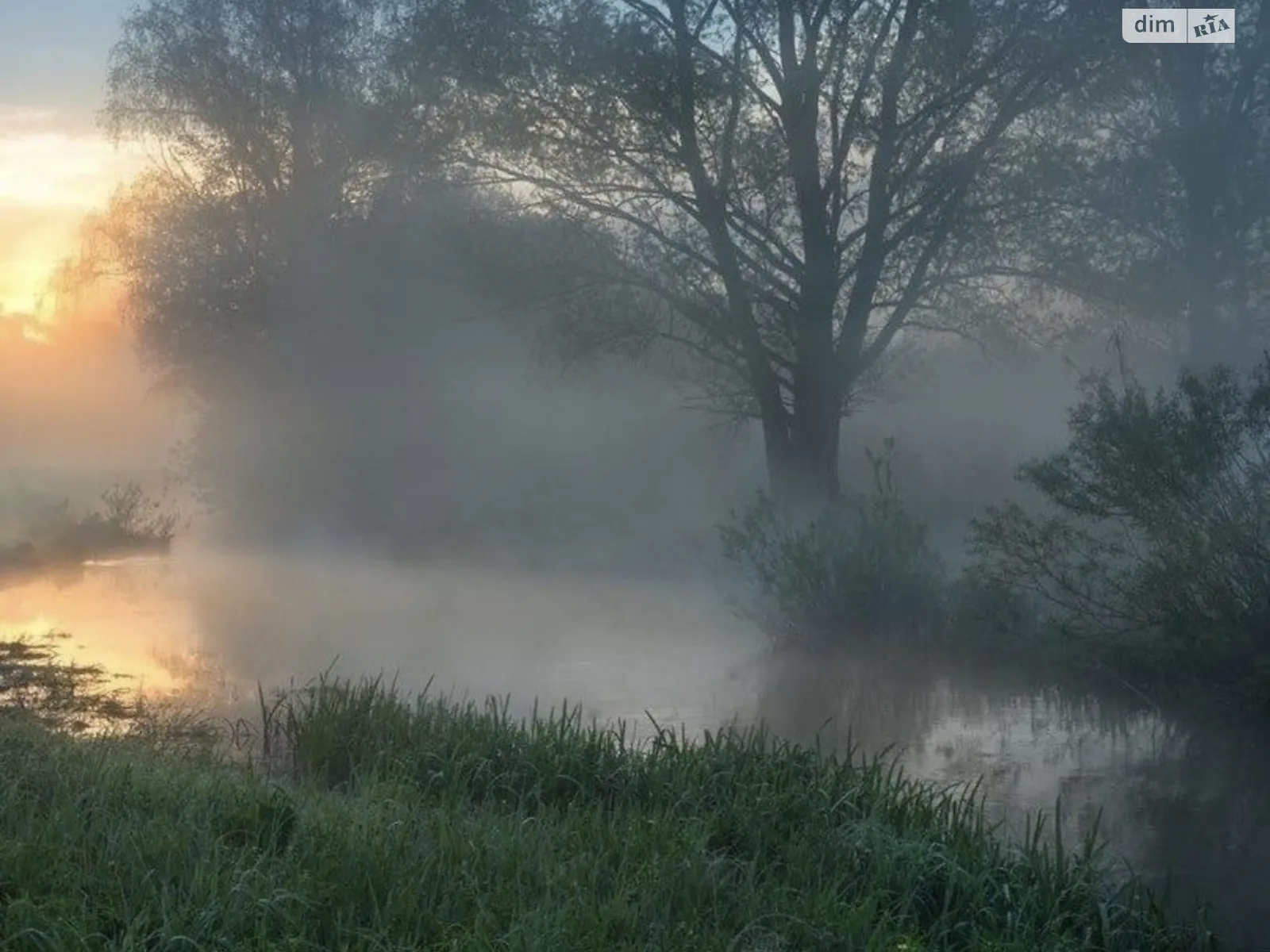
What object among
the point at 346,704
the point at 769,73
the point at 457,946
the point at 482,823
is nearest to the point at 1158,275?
the point at 769,73

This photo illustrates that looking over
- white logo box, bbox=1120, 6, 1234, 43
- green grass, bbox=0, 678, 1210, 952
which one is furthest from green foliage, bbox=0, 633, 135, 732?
white logo box, bbox=1120, 6, 1234, 43

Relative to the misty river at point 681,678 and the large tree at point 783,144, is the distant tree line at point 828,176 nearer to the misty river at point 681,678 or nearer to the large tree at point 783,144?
the large tree at point 783,144

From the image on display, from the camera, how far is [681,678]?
37.3 ft

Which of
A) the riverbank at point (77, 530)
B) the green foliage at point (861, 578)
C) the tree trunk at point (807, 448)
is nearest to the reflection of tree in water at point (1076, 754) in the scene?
the green foliage at point (861, 578)

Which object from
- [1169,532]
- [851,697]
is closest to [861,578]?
[851,697]

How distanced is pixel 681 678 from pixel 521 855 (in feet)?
20.3

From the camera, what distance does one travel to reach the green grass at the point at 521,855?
454cm

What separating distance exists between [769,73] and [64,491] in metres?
15.0

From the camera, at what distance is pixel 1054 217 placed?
1301cm

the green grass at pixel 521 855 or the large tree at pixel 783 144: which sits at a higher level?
the large tree at pixel 783 144

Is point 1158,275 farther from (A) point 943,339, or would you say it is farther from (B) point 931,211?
(A) point 943,339

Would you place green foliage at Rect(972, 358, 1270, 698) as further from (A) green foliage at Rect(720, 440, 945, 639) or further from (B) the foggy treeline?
(B) the foggy treeline

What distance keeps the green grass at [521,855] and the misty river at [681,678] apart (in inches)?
40.5

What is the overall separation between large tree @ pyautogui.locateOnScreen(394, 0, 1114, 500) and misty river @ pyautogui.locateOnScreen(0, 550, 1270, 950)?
3153 mm
